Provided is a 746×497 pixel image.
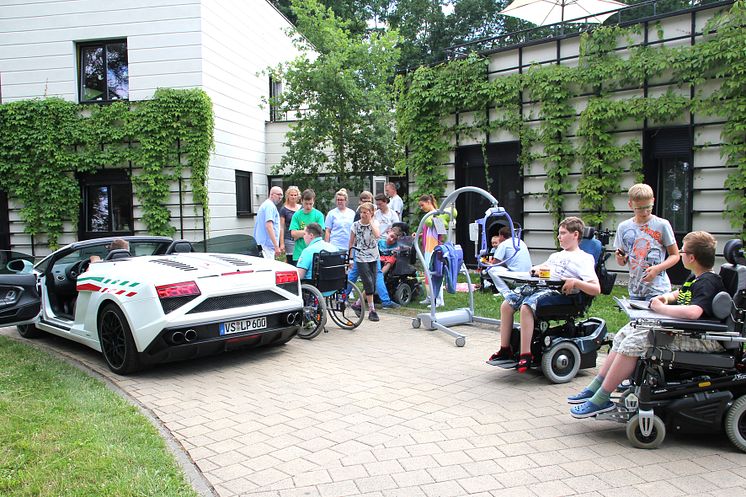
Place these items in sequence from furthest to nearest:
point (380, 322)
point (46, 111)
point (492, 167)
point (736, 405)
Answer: point (46, 111) → point (492, 167) → point (380, 322) → point (736, 405)

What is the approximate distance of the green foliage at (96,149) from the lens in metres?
14.3

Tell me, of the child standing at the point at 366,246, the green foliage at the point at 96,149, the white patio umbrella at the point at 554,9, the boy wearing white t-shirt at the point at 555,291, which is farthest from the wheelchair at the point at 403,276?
the green foliage at the point at 96,149

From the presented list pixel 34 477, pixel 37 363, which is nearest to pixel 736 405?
pixel 34 477

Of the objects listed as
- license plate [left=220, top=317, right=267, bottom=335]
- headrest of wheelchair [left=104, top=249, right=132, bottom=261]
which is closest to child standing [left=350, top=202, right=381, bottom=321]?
license plate [left=220, top=317, right=267, bottom=335]

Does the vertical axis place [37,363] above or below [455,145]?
below

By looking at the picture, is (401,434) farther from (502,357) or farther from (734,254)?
(734,254)

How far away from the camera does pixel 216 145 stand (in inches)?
607

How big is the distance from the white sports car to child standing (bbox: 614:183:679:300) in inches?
134

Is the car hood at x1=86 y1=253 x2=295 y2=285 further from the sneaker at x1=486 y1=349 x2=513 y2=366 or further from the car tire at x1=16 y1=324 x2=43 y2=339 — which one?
the sneaker at x1=486 y1=349 x2=513 y2=366

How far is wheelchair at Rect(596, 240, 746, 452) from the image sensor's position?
3916mm

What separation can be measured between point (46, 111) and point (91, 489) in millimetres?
13881

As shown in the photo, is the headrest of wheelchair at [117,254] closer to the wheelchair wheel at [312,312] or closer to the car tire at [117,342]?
the car tire at [117,342]

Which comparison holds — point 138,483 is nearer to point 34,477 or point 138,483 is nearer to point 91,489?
point 91,489

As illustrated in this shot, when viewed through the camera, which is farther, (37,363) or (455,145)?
(455,145)
